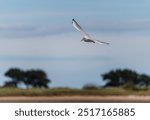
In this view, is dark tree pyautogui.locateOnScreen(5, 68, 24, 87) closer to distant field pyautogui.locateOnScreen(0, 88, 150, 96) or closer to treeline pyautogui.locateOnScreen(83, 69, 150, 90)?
distant field pyautogui.locateOnScreen(0, 88, 150, 96)

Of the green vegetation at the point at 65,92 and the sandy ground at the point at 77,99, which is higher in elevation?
the green vegetation at the point at 65,92

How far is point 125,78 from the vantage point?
11.6 feet

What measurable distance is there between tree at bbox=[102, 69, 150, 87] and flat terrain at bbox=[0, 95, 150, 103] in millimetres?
71

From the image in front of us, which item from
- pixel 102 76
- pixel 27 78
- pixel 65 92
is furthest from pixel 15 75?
pixel 102 76

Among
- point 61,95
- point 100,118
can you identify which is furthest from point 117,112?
point 61,95

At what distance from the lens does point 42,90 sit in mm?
3557

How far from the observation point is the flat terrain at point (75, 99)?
351 cm

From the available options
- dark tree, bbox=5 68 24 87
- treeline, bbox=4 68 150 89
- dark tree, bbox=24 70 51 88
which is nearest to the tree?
treeline, bbox=4 68 150 89

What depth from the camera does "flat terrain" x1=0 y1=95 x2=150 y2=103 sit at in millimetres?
3510

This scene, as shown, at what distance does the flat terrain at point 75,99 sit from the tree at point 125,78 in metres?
0.07

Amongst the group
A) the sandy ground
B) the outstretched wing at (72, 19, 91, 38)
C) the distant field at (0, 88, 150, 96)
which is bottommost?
the sandy ground

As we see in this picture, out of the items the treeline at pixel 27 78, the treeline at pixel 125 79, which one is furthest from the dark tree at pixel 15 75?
the treeline at pixel 125 79

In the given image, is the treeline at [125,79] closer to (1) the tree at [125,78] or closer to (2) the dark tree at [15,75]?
(1) the tree at [125,78]

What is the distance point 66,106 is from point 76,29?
0.40m
